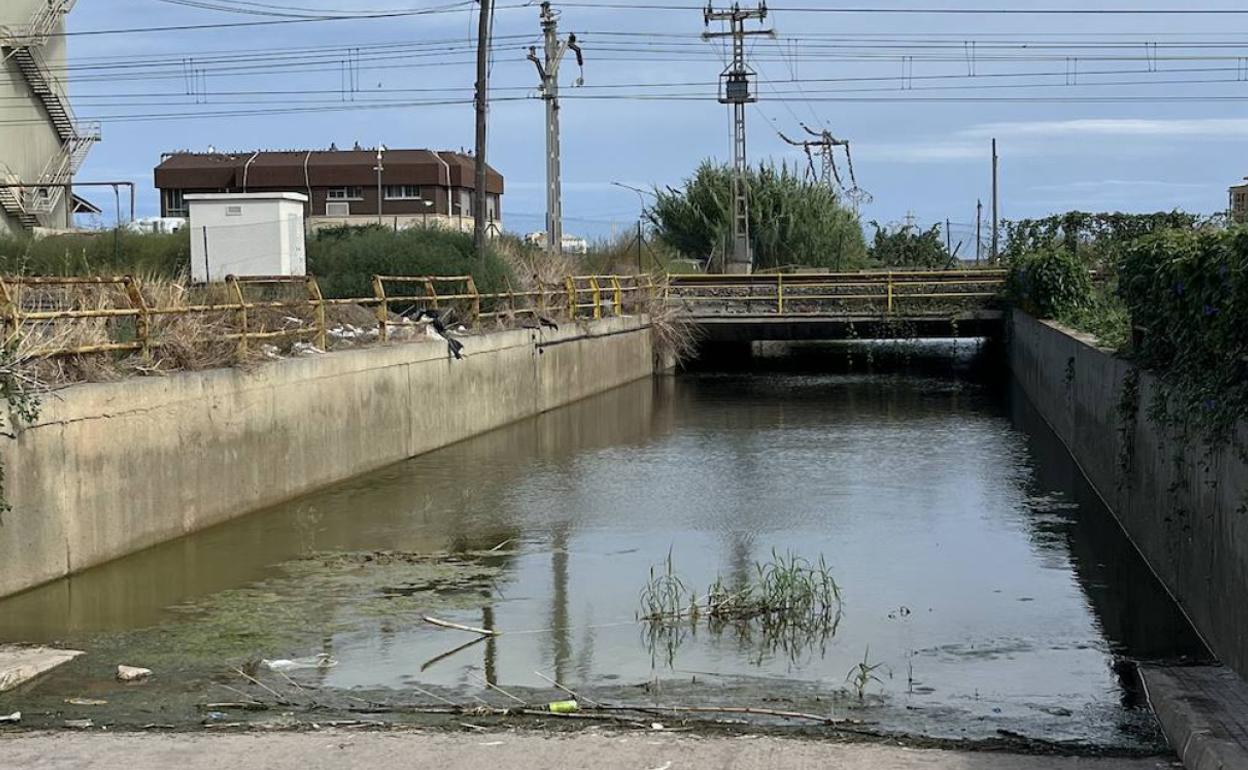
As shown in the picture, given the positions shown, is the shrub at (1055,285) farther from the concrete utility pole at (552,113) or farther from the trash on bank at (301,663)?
the trash on bank at (301,663)

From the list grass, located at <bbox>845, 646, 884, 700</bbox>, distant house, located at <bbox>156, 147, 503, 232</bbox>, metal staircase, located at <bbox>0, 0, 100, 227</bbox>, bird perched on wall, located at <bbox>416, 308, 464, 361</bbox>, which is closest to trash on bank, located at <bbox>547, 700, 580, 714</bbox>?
grass, located at <bbox>845, 646, 884, 700</bbox>

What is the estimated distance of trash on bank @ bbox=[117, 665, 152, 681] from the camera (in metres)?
9.70

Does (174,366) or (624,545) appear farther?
(174,366)

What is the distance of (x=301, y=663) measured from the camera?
1012cm

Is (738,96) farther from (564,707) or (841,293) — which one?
(564,707)

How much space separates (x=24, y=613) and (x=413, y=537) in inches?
172

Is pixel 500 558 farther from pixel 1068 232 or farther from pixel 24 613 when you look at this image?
pixel 1068 232

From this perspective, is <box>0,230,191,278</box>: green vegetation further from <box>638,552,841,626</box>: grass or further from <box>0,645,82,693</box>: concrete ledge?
<box>0,645,82,693</box>: concrete ledge

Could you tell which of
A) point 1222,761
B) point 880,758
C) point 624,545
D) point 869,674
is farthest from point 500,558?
point 1222,761

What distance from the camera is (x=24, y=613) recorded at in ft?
38.5

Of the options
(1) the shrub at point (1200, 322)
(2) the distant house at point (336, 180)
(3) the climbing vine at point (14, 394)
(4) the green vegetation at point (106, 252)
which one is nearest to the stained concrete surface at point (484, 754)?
(1) the shrub at point (1200, 322)

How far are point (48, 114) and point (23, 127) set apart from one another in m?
1.37

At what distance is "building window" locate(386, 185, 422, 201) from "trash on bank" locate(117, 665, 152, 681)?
2721 inches

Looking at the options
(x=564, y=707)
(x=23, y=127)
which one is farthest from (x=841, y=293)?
(x=564, y=707)
